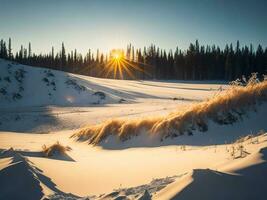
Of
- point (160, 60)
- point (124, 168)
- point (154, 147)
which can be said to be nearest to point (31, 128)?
point (154, 147)

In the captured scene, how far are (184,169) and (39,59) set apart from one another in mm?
104349

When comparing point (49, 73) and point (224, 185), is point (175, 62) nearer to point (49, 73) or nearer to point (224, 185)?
point (49, 73)

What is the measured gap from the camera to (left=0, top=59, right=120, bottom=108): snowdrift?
39.4 m

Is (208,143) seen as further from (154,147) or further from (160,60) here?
(160,60)

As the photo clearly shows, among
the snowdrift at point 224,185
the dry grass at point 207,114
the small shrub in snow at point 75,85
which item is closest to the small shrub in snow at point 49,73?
the small shrub in snow at point 75,85

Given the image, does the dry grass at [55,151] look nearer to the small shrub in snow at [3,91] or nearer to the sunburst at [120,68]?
the small shrub in snow at [3,91]

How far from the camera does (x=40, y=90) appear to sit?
142 ft

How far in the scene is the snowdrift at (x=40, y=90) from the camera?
129 feet

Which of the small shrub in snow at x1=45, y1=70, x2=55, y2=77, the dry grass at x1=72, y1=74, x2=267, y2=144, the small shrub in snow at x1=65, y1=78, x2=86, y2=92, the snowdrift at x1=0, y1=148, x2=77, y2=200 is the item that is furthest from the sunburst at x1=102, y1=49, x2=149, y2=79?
the snowdrift at x1=0, y1=148, x2=77, y2=200

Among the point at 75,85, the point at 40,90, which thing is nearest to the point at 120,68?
the point at 75,85

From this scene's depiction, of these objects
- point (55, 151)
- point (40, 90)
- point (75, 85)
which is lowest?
point (55, 151)

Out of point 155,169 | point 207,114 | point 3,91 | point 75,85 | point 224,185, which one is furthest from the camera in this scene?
point 75,85

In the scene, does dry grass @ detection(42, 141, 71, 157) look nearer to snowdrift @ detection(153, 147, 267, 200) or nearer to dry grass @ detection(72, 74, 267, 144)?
dry grass @ detection(72, 74, 267, 144)

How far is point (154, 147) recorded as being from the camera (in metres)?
8.59
